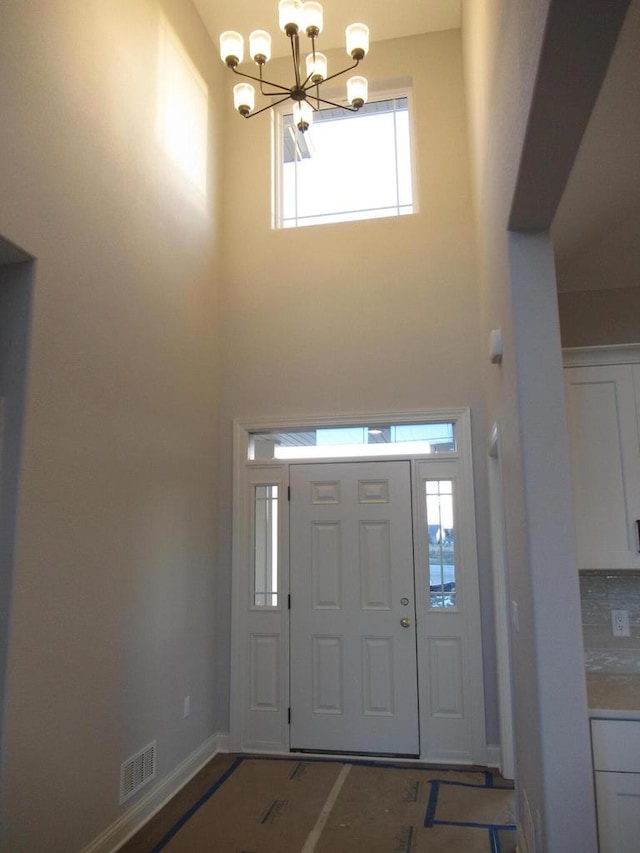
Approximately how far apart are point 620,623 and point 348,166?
12.4 feet

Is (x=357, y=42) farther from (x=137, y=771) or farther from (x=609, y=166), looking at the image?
(x=137, y=771)

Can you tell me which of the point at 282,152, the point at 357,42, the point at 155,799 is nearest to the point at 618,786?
the point at 155,799

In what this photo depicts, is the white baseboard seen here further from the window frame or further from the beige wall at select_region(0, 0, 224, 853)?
the window frame

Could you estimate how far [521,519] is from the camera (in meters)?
2.37

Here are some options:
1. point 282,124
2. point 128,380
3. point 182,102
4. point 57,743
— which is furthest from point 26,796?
point 282,124

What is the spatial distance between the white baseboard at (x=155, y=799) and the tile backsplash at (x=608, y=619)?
7.66 feet

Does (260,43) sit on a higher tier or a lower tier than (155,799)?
higher

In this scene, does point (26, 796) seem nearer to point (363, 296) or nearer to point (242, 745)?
point (242, 745)

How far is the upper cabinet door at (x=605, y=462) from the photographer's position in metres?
2.51

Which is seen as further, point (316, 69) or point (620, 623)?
point (316, 69)

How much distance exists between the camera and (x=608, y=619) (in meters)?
2.92

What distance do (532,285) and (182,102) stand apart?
3.10 meters

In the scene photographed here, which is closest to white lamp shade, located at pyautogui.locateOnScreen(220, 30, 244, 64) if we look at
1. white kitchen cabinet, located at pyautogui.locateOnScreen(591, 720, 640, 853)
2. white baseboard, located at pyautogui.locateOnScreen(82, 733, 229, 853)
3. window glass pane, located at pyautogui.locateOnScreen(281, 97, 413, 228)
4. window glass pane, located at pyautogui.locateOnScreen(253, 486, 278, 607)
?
window glass pane, located at pyautogui.locateOnScreen(281, 97, 413, 228)

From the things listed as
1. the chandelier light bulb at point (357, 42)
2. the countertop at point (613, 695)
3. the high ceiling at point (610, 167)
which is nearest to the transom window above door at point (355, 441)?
the high ceiling at point (610, 167)
